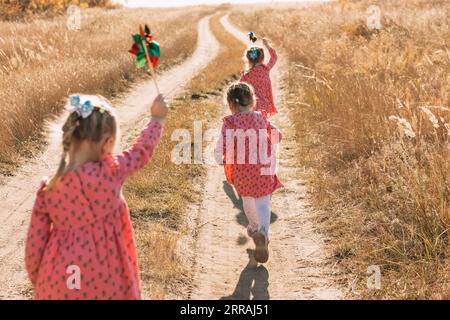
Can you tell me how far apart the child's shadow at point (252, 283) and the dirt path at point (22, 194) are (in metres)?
1.64

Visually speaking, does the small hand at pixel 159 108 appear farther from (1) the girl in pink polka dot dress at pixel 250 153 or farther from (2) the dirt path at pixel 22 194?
(2) the dirt path at pixel 22 194

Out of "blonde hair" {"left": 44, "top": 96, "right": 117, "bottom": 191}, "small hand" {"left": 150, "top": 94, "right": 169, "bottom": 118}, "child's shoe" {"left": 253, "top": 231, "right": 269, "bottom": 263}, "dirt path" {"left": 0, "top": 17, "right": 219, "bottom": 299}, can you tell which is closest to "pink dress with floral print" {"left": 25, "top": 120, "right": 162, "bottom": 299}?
"blonde hair" {"left": 44, "top": 96, "right": 117, "bottom": 191}

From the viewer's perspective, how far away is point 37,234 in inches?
117

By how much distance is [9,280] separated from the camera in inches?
187

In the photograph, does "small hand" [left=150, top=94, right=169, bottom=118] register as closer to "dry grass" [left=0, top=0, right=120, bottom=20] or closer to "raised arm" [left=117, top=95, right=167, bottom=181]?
"raised arm" [left=117, top=95, right=167, bottom=181]

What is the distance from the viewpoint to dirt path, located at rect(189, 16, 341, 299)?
462cm

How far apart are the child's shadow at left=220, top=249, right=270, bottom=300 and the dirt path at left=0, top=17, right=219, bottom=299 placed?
1.64 metres

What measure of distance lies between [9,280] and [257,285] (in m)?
2.04

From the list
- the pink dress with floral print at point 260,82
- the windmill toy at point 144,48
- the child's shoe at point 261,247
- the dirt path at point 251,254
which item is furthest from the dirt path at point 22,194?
the pink dress with floral print at point 260,82

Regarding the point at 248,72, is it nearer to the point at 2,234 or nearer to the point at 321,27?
the point at 2,234

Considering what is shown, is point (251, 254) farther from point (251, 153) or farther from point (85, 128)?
point (85, 128)

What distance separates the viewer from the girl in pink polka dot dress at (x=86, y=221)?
2.86m

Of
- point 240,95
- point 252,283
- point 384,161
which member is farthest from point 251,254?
point 384,161
